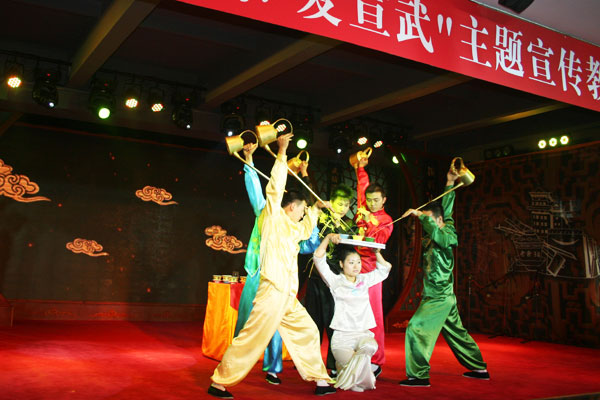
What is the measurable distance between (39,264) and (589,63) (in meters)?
6.09

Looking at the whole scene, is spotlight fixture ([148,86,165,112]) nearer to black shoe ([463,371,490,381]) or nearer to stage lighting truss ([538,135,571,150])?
black shoe ([463,371,490,381])

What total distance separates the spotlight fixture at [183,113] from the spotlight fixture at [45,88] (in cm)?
130

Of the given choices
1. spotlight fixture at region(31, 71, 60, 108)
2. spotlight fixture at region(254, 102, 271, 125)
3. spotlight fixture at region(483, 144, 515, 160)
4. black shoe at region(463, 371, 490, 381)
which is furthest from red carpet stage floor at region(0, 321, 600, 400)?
spotlight fixture at region(483, 144, 515, 160)

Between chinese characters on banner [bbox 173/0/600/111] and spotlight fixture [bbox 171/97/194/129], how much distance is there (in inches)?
159

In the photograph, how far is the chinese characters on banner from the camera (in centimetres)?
244

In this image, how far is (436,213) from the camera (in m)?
3.87

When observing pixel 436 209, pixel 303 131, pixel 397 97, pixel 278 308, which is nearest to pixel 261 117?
pixel 303 131

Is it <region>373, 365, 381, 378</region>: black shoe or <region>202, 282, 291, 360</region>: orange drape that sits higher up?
<region>202, 282, 291, 360</region>: orange drape

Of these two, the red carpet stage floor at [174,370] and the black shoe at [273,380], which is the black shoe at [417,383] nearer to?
the red carpet stage floor at [174,370]

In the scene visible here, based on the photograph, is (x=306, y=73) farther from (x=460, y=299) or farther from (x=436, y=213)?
(x=460, y=299)

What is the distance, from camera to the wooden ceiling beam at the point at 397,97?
568cm

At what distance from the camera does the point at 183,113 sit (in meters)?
6.39

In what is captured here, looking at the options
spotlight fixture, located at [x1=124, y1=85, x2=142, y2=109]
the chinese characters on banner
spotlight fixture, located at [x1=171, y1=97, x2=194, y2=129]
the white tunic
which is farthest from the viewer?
spotlight fixture, located at [x1=171, y1=97, x2=194, y2=129]

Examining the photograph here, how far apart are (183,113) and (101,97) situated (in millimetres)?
910
